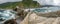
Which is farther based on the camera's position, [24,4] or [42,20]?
[24,4]

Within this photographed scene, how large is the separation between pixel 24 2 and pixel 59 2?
2.62 feet

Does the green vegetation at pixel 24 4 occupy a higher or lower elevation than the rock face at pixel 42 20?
higher

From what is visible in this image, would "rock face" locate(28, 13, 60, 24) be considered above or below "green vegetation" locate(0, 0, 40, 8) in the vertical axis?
below

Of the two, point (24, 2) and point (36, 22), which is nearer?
point (36, 22)

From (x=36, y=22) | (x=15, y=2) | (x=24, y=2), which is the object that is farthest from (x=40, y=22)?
(x=15, y=2)

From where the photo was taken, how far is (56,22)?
1.05m

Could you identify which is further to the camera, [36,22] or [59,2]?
[59,2]

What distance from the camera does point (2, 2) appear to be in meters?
2.58

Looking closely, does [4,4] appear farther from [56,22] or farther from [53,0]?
[56,22]

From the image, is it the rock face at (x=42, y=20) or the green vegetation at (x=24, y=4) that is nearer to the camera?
the rock face at (x=42, y=20)

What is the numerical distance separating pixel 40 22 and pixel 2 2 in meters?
1.66

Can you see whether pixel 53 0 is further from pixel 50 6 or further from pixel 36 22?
pixel 36 22

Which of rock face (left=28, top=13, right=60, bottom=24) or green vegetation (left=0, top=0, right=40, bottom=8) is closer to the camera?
rock face (left=28, top=13, right=60, bottom=24)

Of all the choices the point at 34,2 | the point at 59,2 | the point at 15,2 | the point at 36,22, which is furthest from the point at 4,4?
the point at 36,22
